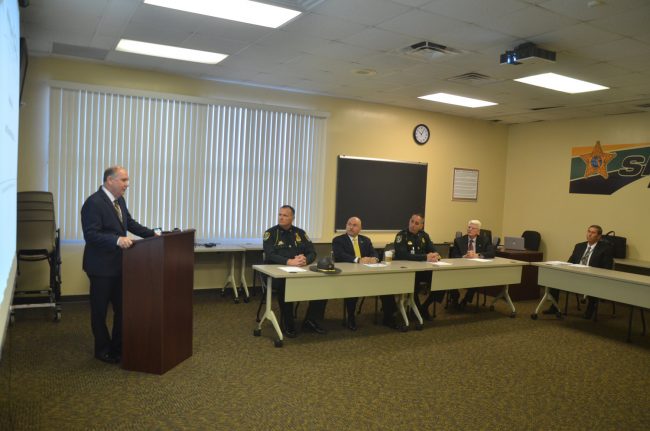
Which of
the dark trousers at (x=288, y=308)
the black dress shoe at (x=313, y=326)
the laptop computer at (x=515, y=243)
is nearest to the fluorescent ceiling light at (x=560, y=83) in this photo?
the laptop computer at (x=515, y=243)

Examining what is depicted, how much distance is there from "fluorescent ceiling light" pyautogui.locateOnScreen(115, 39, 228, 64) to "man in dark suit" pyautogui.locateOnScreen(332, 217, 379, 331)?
2339 mm

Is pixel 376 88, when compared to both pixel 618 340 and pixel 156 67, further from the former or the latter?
pixel 618 340

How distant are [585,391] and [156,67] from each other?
18.1 feet

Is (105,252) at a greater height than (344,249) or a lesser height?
greater

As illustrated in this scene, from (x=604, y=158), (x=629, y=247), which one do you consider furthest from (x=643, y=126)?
(x=629, y=247)

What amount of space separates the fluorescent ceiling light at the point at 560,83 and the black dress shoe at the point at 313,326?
3.60 m

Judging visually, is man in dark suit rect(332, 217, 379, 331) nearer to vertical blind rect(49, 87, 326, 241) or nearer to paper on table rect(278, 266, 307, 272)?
paper on table rect(278, 266, 307, 272)

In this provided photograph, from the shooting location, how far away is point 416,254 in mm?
5973

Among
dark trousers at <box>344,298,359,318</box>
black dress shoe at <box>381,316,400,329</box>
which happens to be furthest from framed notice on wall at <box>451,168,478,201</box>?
dark trousers at <box>344,298,359,318</box>

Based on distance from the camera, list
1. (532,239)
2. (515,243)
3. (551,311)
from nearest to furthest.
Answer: (551,311) < (515,243) < (532,239)

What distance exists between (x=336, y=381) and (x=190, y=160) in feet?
12.3

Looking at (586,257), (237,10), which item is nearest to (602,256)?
(586,257)

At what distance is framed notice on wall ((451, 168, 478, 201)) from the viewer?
8.68 metres

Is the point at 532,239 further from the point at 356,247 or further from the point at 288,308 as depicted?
the point at 288,308
